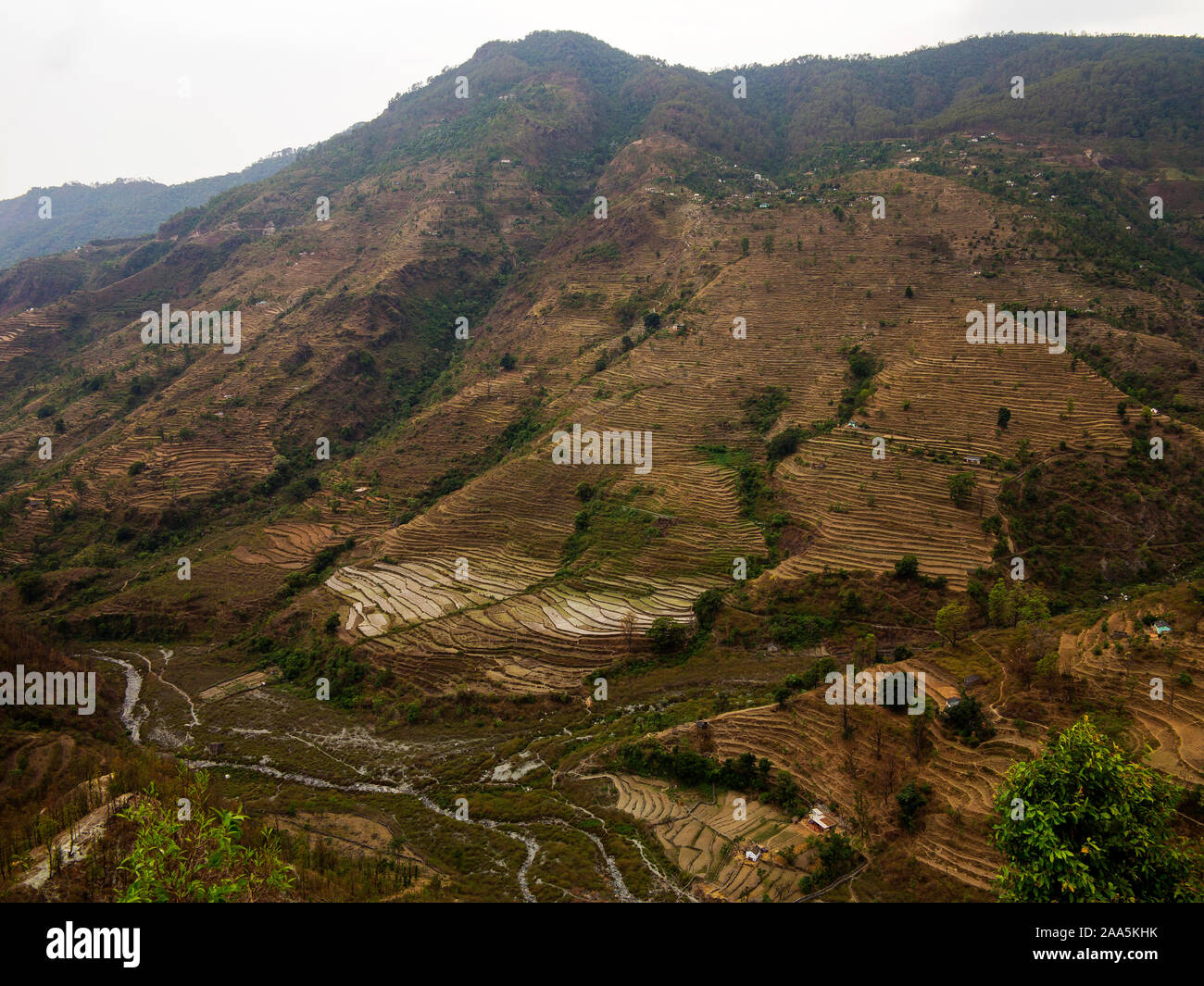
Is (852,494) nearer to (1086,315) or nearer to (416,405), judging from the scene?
(1086,315)

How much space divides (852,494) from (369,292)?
50260mm

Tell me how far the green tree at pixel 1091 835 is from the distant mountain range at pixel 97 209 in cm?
16097

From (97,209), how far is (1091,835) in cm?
19705

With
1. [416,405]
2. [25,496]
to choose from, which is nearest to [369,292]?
[416,405]

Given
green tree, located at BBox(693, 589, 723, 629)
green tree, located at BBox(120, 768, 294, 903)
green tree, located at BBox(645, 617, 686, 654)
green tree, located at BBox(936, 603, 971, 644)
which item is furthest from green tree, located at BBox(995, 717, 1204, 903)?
green tree, located at BBox(693, 589, 723, 629)

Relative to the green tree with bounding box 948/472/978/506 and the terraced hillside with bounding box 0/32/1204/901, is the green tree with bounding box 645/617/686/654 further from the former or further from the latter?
the green tree with bounding box 948/472/978/506

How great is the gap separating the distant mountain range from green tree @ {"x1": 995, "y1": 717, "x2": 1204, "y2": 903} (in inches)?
6337

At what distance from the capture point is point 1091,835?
8.78 m

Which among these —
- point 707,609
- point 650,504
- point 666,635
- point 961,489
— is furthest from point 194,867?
point 961,489

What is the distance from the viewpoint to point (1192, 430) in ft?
93.3

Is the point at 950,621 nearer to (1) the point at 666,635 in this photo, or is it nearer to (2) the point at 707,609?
(2) the point at 707,609

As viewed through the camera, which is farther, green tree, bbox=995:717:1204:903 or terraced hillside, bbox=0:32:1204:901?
terraced hillside, bbox=0:32:1204:901

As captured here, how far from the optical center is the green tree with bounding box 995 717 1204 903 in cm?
845

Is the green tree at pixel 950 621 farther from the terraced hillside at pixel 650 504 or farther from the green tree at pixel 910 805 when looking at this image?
the green tree at pixel 910 805
